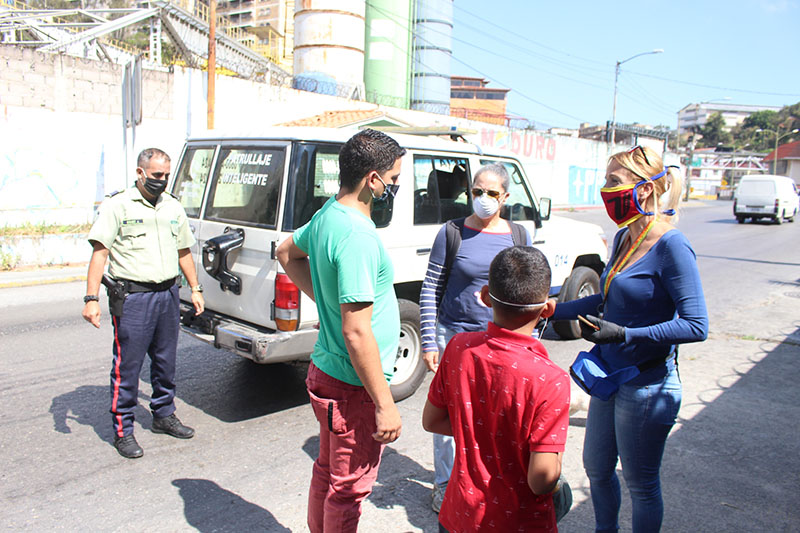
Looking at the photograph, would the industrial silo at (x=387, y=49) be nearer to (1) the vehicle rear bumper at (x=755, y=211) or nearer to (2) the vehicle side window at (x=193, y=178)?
(1) the vehicle rear bumper at (x=755, y=211)

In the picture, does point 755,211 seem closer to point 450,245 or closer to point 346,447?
point 450,245

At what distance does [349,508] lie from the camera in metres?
2.35

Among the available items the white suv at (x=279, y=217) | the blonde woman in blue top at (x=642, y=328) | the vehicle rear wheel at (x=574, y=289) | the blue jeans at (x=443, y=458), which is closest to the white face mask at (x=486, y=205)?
the blue jeans at (x=443, y=458)

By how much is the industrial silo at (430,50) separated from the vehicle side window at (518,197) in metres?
37.0

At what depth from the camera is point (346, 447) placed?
2.33 metres

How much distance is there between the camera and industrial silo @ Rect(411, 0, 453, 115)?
42.1 meters

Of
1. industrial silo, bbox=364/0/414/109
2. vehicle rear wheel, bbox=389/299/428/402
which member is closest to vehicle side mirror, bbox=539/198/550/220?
vehicle rear wheel, bbox=389/299/428/402

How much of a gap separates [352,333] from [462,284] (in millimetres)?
1325

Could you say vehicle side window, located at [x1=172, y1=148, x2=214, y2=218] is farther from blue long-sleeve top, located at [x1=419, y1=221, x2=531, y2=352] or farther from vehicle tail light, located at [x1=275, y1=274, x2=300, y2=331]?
blue long-sleeve top, located at [x1=419, y1=221, x2=531, y2=352]

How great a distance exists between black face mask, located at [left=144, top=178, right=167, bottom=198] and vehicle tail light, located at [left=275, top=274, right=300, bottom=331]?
3.15 ft

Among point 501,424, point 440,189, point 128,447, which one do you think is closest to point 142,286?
point 128,447

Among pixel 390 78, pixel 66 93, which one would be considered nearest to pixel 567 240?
pixel 66 93

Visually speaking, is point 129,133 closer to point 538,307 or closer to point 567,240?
point 567,240

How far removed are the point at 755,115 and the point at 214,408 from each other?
130 m
